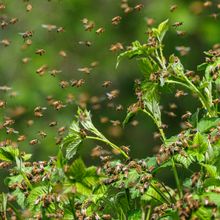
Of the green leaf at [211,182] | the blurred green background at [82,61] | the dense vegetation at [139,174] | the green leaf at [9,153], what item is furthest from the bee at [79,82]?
the blurred green background at [82,61]

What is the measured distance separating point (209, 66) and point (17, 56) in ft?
23.1

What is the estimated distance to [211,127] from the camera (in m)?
2.27

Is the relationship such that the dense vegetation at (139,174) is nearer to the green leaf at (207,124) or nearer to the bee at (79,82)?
the green leaf at (207,124)

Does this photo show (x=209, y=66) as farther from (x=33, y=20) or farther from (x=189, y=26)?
(x=33, y=20)

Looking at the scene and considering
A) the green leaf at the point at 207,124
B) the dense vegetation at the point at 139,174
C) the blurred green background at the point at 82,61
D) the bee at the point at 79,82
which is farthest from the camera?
the blurred green background at the point at 82,61

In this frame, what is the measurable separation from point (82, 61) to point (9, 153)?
23.2 feet

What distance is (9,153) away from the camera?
7.61 feet

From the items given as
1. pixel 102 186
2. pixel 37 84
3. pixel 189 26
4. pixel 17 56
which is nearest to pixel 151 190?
pixel 102 186

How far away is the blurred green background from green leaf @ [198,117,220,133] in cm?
596

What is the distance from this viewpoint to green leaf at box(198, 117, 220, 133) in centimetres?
225

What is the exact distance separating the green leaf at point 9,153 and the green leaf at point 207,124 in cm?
55

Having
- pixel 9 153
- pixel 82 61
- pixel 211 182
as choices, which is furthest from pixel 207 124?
pixel 82 61

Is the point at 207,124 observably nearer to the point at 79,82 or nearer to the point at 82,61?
the point at 79,82

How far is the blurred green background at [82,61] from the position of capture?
849 cm
